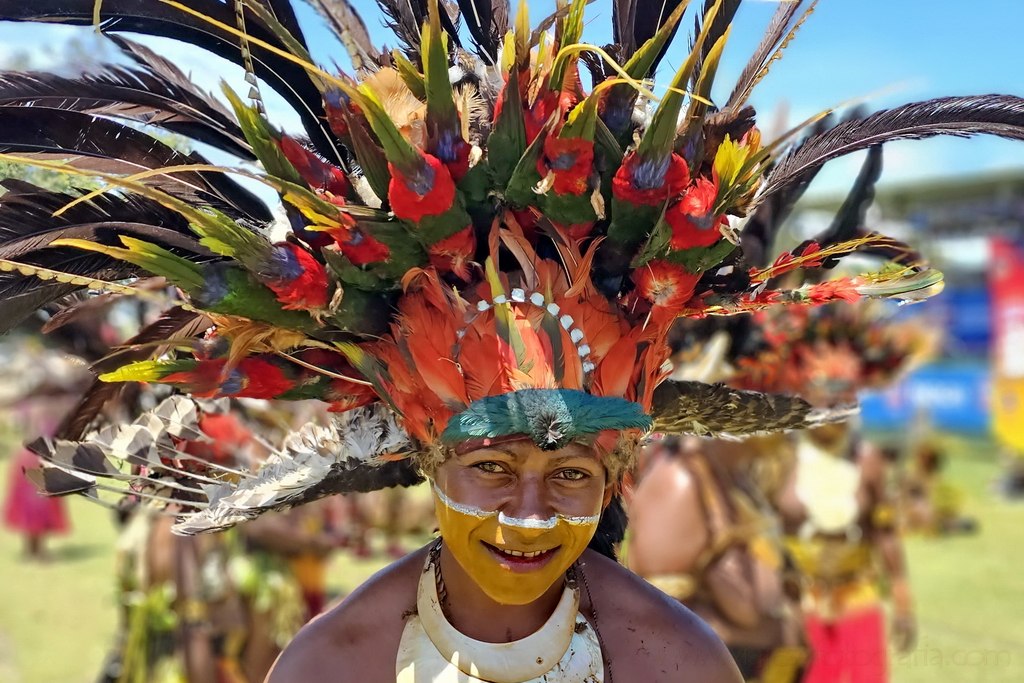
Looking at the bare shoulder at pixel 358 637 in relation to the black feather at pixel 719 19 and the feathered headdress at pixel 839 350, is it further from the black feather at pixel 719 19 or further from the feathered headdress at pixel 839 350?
the feathered headdress at pixel 839 350

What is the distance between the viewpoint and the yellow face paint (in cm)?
219

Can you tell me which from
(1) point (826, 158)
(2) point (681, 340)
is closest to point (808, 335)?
(2) point (681, 340)

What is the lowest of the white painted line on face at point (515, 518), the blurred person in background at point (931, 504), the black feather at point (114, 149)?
the blurred person in background at point (931, 504)

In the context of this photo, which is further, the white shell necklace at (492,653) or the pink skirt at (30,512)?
the pink skirt at (30,512)

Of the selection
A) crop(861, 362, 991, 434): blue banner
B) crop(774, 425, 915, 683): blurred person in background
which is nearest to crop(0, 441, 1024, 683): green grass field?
crop(774, 425, 915, 683): blurred person in background

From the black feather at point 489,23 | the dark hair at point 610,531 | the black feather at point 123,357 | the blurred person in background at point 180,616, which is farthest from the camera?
the blurred person in background at point 180,616

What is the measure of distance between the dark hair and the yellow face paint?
0.54m

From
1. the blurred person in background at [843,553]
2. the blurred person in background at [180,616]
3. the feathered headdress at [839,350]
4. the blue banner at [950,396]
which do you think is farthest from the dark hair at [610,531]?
the blue banner at [950,396]

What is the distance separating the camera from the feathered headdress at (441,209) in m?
2.13

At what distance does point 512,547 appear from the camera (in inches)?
86.4

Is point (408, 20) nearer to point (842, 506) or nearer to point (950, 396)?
point (842, 506)

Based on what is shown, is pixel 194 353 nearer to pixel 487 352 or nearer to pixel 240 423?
pixel 487 352

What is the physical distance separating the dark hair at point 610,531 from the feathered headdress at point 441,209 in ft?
1.46

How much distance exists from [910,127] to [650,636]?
135 cm
